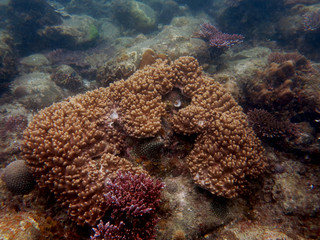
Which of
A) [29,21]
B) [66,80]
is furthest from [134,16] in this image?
[66,80]

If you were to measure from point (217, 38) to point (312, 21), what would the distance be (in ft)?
22.7

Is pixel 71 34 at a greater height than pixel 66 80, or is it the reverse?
pixel 71 34

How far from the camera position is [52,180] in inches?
127

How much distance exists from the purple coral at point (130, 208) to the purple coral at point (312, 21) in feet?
44.4

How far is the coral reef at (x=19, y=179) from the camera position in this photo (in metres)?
3.53

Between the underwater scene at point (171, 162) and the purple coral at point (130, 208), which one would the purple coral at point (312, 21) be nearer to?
the underwater scene at point (171, 162)

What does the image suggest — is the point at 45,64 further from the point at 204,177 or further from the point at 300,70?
the point at 300,70

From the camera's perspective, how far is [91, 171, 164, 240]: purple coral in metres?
2.81

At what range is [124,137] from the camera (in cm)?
407

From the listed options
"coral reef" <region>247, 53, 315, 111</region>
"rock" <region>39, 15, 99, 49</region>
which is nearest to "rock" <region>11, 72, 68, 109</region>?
"rock" <region>39, 15, 99, 49</region>

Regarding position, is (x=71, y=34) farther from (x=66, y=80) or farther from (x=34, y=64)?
(x=66, y=80)

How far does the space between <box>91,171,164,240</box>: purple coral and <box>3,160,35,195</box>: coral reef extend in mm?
1795

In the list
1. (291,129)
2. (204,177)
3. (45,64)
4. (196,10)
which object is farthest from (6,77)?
(196,10)

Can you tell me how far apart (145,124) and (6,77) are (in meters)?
9.98
